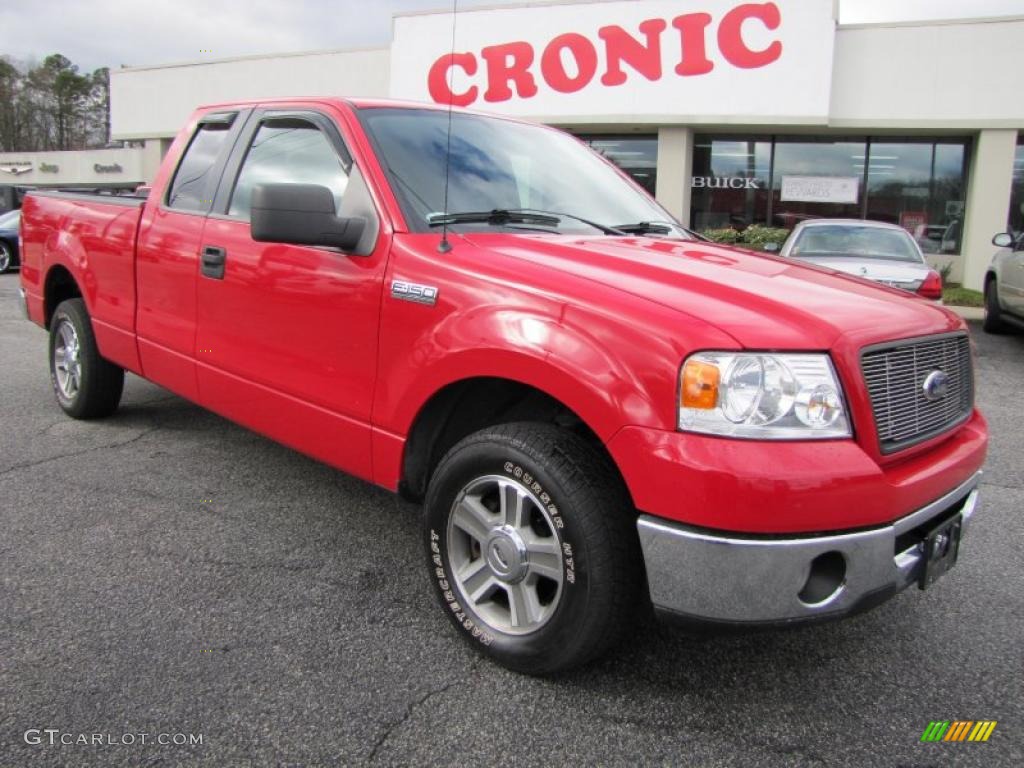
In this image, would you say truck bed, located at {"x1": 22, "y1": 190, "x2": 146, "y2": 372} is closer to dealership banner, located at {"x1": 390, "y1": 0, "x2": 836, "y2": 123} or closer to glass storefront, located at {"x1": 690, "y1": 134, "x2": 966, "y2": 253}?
dealership banner, located at {"x1": 390, "y1": 0, "x2": 836, "y2": 123}

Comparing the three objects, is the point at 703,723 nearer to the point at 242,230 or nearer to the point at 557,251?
the point at 557,251

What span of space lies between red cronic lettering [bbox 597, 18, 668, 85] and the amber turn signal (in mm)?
17072

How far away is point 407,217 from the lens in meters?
3.01

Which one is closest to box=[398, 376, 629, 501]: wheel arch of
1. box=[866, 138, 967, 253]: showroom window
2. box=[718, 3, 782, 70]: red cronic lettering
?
box=[718, 3, 782, 70]: red cronic lettering

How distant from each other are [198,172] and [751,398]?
3.21m

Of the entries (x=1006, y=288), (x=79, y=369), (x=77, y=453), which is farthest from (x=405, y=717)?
(x=1006, y=288)

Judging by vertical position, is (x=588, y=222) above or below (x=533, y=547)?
above

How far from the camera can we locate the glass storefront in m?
18.0

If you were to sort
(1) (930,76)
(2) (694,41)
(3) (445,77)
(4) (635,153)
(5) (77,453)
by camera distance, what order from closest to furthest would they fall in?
(5) (77,453) < (1) (930,76) < (2) (694,41) < (4) (635,153) < (3) (445,77)

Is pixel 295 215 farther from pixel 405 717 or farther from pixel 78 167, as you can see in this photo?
pixel 78 167

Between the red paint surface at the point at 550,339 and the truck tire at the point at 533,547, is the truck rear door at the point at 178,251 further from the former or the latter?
the truck tire at the point at 533,547

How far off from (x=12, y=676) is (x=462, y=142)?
8.10 feet

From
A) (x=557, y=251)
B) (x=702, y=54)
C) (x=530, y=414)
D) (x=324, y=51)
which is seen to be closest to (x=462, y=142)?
(x=557, y=251)

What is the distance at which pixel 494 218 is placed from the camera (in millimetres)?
3166
